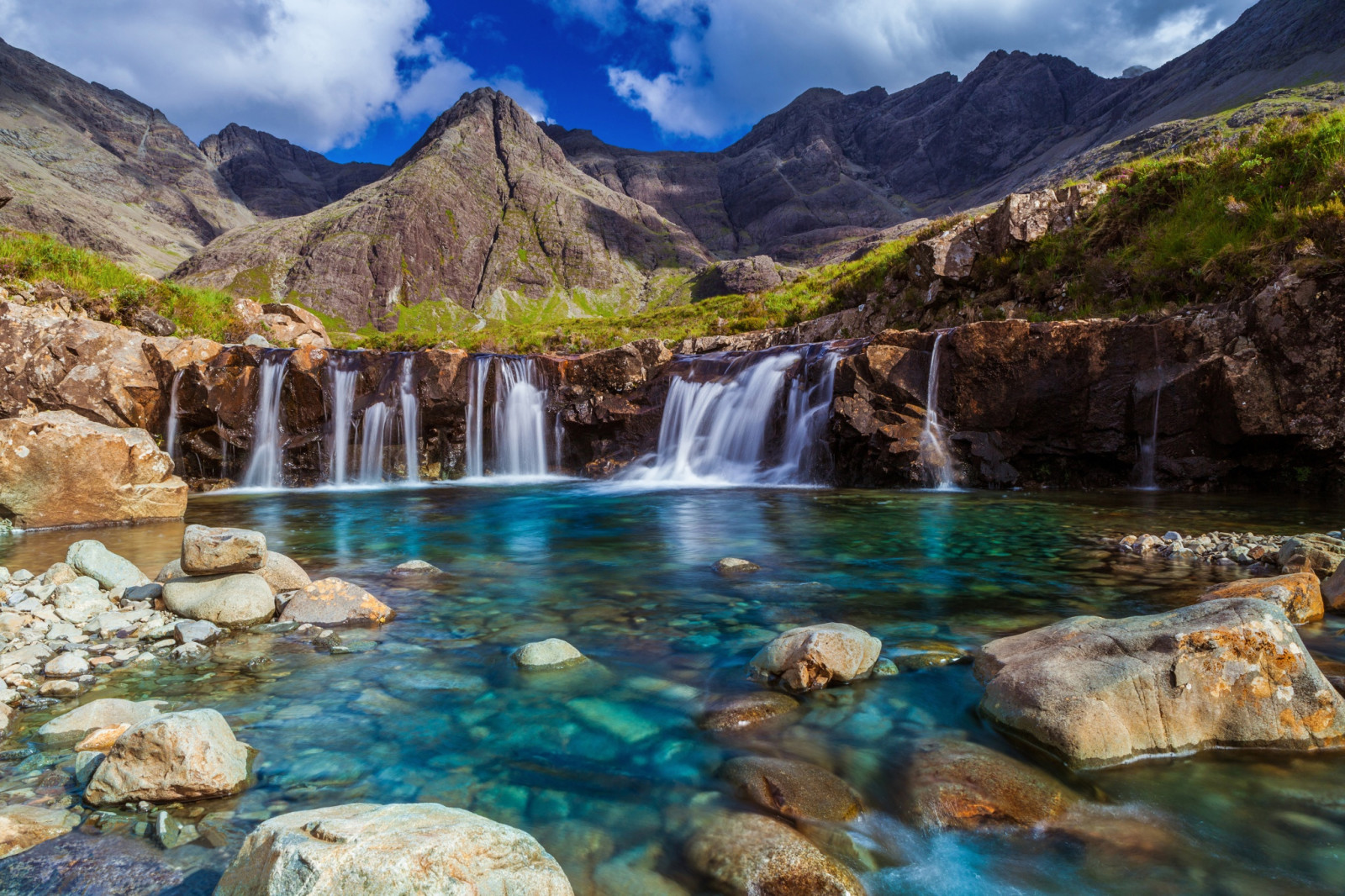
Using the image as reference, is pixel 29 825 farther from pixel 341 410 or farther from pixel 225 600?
pixel 341 410

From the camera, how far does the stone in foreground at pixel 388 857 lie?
1.99m

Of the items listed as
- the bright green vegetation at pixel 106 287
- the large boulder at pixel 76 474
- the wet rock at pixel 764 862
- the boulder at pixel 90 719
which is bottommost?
the wet rock at pixel 764 862

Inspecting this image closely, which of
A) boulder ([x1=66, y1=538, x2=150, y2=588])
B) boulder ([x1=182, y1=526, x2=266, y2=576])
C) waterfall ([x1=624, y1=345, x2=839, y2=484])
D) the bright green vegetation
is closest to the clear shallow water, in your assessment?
boulder ([x1=182, y1=526, x2=266, y2=576])

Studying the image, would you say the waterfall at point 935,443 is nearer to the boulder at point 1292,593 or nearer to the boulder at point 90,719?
the boulder at point 1292,593

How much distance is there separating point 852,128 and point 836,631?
21760 cm

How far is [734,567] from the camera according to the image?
306 inches

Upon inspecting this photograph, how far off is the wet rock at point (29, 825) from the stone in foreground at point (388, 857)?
1154 millimetres

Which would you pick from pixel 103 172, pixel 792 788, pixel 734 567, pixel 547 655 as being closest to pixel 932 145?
pixel 734 567

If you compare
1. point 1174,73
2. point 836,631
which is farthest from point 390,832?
point 1174,73

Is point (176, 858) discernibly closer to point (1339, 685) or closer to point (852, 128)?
point (1339, 685)

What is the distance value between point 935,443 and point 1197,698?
1192 centimetres

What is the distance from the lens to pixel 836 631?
4.54 meters

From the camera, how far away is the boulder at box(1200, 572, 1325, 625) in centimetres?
498

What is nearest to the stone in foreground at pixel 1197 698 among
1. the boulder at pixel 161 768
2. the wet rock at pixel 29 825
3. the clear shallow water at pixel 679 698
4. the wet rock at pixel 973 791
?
the clear shallow water at pixel 679 698
